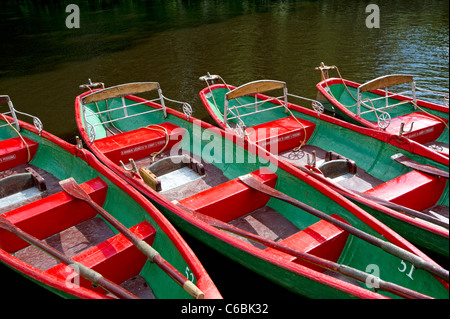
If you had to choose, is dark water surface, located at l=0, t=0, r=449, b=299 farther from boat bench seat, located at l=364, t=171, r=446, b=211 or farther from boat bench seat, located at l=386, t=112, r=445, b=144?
boat bench seat, located at l=364, t=171, r=446, b=211

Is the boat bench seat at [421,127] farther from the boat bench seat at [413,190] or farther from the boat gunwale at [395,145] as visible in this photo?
→ the boat bench seat at [413,190]

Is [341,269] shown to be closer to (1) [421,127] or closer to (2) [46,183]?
(1) [421,127]

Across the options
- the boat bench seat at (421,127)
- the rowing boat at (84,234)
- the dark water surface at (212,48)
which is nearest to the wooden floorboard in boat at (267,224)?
the rowing boat at (84,234)

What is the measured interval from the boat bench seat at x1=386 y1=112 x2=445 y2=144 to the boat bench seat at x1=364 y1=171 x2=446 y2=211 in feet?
6.71

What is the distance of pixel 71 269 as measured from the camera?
5.49m

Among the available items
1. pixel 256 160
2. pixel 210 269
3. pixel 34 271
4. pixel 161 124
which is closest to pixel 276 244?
A: pixel 210 269

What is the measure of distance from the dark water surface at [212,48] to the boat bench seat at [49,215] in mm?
6811

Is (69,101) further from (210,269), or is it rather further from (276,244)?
(276,244)

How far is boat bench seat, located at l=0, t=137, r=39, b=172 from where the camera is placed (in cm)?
934

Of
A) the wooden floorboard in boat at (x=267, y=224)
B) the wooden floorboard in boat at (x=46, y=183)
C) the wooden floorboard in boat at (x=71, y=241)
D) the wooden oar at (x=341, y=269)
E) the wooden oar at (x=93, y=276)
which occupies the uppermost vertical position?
the wooden oar at (x=93, y=276)

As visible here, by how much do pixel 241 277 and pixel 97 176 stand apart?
352cm

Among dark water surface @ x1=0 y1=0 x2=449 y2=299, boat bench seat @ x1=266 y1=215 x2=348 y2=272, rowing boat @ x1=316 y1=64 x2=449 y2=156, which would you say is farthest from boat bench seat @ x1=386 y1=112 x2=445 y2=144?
dark water surface @ x1=0 y1=0 x2=449 y2=299

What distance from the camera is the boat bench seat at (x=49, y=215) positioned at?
663 centimetres

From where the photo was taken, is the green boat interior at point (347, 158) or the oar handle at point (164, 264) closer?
the oar handle at point (164, 264)
